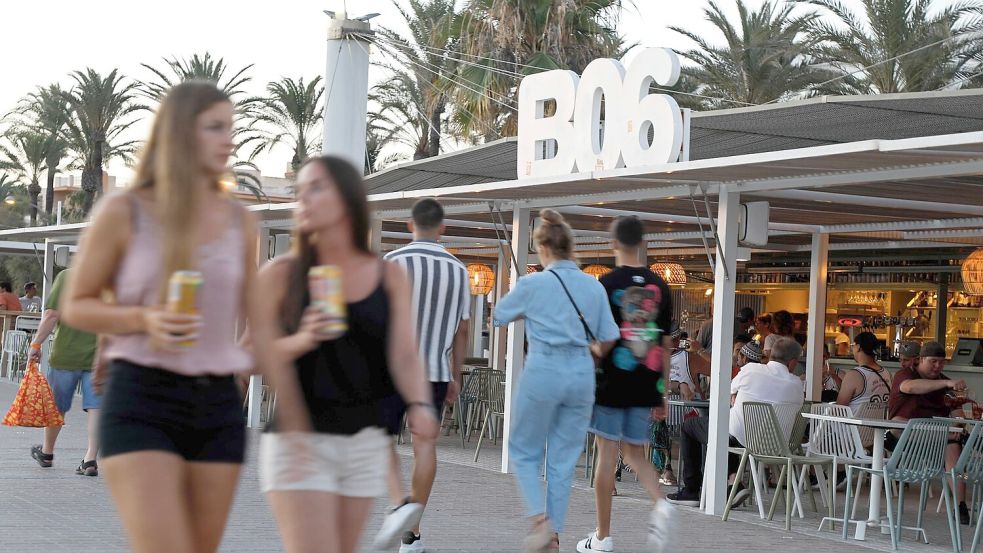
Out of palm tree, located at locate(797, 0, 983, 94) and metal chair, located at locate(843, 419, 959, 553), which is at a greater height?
palm tree, located at locate(797, 0, 983, 94)

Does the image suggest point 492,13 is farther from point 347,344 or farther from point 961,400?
point 347,344

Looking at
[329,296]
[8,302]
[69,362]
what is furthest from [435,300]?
[8,302]

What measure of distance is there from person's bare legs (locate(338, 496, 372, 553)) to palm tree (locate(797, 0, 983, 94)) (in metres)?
20.8

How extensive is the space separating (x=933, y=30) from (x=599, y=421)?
1771 centimetres

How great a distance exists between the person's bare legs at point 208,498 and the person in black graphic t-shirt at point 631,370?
4.11m

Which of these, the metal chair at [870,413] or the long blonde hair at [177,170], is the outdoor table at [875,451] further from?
the long blonde hair at [177,170]

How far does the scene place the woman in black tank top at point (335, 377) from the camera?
372 centimetres

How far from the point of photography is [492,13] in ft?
93.9

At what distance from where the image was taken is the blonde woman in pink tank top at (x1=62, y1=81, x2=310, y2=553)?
321 cm

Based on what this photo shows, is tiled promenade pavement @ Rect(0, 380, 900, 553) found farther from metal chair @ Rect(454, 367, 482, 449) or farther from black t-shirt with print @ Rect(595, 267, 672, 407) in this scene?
metal chair @ Rect(454, 367, 482, 449)

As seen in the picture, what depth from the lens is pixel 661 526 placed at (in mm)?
7031

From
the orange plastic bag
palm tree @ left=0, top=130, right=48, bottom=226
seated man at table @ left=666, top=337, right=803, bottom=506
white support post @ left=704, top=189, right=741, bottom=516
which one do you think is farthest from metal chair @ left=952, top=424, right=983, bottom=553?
palm tree @ left=0, top=130, right=48, bottom=226

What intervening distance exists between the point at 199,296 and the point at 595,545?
189 inches

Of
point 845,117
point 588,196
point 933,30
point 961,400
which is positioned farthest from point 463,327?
point 933,30
